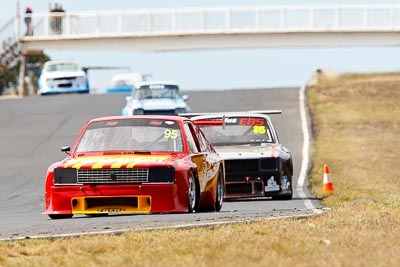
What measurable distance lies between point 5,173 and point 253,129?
30.2ft

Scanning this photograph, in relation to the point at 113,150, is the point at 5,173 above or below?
below

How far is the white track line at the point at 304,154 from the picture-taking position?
19312 millimetres

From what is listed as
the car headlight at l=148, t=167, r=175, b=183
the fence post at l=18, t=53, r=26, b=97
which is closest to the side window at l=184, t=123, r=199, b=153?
the car headlight at l=148, t=167, r=175, b=183

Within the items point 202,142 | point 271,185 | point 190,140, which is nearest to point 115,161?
point 190,140

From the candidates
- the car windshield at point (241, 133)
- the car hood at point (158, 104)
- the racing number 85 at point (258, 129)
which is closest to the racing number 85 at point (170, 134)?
the car windshield at point (241, 133)

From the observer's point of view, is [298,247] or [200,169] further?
[200,169]

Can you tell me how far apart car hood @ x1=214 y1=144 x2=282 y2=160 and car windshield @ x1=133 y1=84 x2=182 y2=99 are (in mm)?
17317

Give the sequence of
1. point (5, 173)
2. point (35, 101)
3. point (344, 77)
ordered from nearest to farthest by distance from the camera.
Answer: point (5, 173) → point (35, 101) → point (344, 77)

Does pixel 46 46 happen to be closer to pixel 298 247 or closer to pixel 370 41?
pixel 370 41

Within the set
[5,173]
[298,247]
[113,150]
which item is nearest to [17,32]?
[5,173]

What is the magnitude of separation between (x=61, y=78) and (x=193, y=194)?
43483 millimetres

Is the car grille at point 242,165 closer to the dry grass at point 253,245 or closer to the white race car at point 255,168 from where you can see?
the white race car at point 255,168

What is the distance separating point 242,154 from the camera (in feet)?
67.4

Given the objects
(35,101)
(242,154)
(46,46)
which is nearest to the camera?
(242,154)
